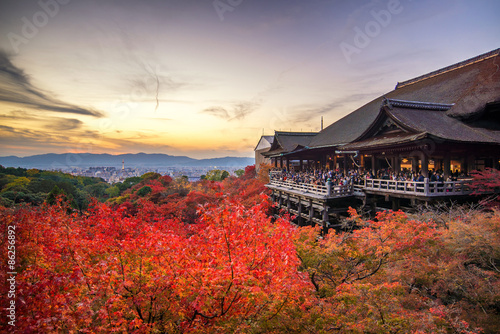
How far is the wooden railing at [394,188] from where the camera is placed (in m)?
12.6

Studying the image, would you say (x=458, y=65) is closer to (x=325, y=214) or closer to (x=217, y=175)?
(x=325, y=214)

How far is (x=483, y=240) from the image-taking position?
834 cm

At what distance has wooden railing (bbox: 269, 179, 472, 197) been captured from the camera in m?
12.6

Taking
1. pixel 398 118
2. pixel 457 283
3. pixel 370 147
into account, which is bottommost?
pixel 457 283

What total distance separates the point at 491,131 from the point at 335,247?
14538 mm

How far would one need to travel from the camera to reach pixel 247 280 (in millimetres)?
5703

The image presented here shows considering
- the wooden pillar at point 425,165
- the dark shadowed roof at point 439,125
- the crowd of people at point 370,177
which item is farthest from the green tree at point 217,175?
the wooden pillar at point 425,165

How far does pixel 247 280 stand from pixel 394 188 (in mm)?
13190

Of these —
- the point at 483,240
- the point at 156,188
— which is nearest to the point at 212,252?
the point at 483,240

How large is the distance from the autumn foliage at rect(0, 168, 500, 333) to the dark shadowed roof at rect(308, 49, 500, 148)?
30.8 ft

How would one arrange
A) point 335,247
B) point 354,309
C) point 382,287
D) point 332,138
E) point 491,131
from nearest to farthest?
point 354,309 < point 382,287 < point 335,247 < point 491,131 < point 332,138

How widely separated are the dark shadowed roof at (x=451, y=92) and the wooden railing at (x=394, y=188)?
10.7 feet

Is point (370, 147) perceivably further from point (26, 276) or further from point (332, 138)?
point (26, 276)

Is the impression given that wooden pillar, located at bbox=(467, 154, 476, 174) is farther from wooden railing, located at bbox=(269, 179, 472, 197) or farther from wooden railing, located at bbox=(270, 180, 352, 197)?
wooden railing, located at bbox=(270, 180, 352, 197)
